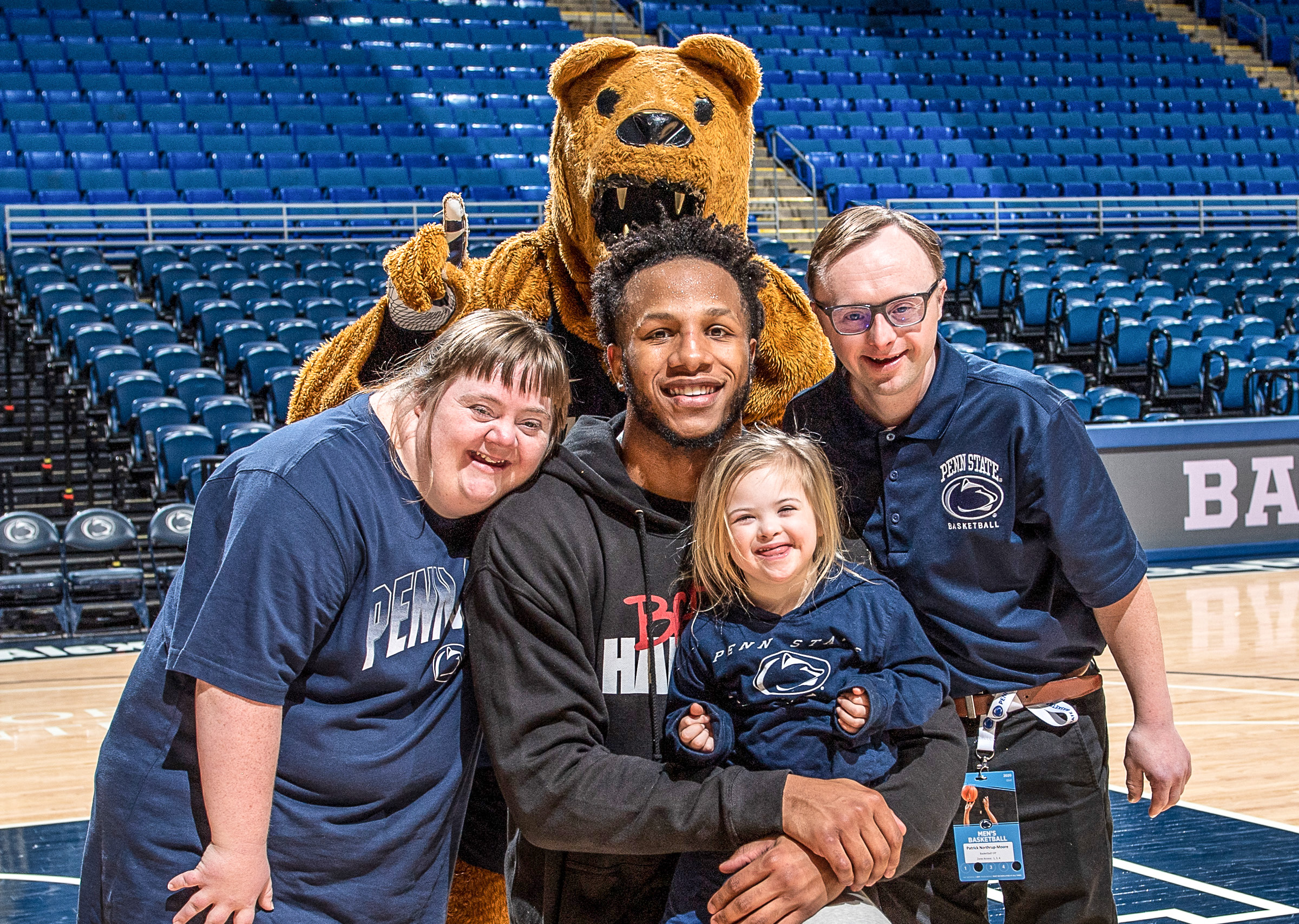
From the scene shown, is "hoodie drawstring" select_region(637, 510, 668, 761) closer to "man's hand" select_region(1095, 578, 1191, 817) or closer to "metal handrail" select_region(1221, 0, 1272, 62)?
"man's hand" select_region(1095, 578, 1191, 817)

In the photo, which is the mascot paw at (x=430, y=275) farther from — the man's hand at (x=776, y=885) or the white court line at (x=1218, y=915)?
the white court line at (x=1218, y=915)

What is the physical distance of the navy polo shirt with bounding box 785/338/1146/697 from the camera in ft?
5.85

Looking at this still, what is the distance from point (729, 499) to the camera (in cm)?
159

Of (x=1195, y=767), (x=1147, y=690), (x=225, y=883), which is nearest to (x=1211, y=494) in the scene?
(x=1195, y=767)

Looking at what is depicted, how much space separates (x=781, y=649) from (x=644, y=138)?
1114 mm

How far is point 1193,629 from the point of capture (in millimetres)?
6113

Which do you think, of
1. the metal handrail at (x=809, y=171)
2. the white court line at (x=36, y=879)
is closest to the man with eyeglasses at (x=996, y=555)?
the white court line at (x=36, y=879)

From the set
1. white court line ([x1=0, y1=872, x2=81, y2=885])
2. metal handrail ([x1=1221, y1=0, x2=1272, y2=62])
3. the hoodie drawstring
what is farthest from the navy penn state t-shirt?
metal handrail ([x1=1221, y1=0, x2=1272, y2=62])

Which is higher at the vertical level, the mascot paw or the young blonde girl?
the mascot paw

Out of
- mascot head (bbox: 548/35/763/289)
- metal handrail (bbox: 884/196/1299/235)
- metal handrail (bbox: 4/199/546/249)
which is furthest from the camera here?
metal handrail (bbox: 884/196/1299/235)

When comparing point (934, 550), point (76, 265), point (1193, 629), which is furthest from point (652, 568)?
point (76, 265)

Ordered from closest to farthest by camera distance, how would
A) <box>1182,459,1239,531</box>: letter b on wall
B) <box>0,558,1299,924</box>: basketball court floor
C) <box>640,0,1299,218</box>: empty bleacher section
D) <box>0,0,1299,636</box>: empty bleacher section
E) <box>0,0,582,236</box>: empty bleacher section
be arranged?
<box>0,558,1299,924</box>: basketball court floor < <box>0,0,1299,636</box>: empty bleacher section < <box>1182,459,1239,531</box>: letter b on wall < <box>0,0,582,236</box>: empty bleacher section < <box>640,0,1299,218</box>: empty bleacher section

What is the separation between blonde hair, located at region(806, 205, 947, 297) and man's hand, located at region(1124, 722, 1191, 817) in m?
0.76

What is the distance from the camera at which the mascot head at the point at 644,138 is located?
2.27 metres
